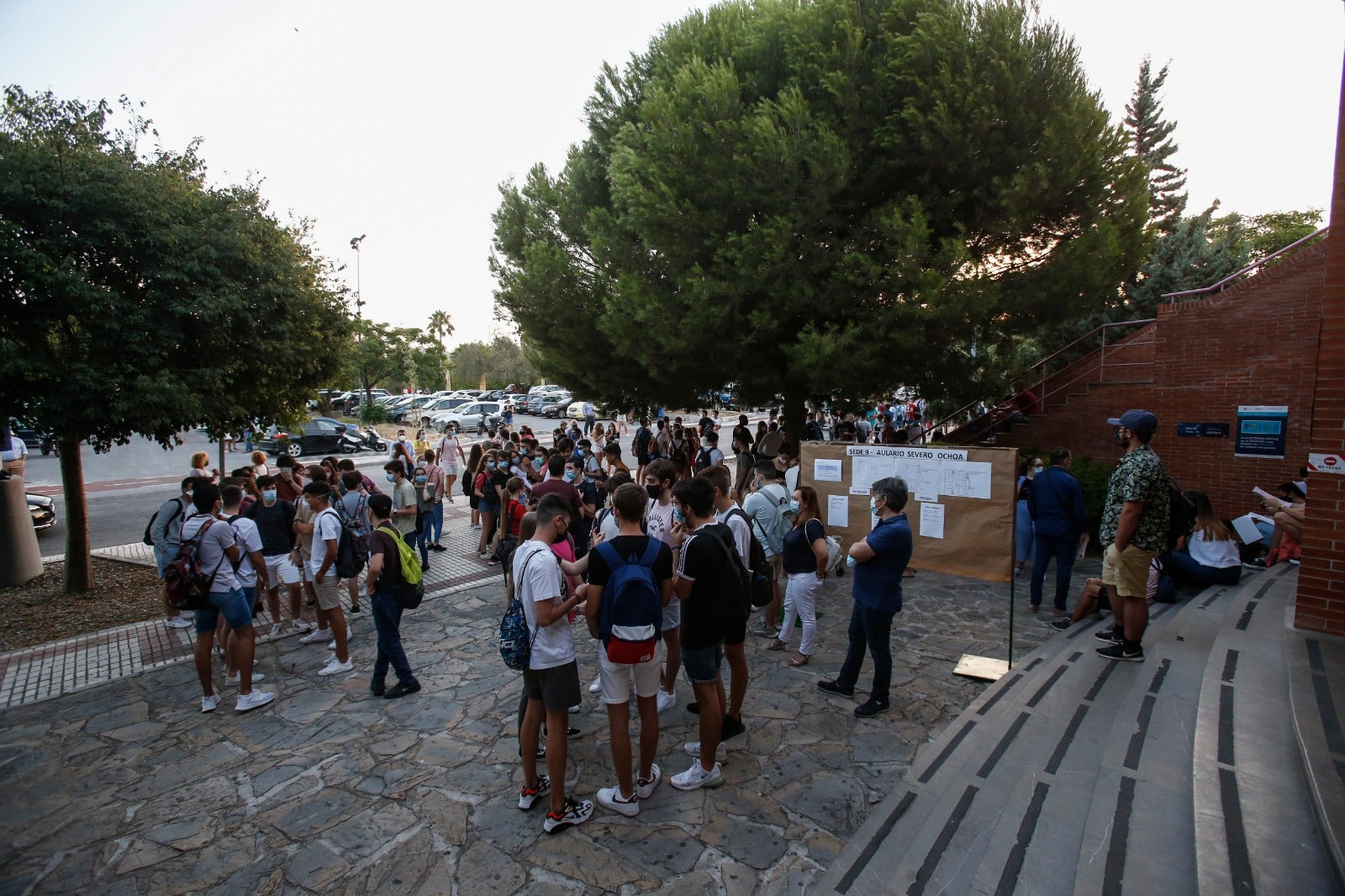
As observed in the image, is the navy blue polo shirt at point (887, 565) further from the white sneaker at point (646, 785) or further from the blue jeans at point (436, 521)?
the blue jeans at point (436, 521)

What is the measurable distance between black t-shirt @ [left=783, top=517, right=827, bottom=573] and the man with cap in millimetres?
2341

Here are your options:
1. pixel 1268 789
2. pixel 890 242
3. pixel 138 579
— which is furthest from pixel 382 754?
pixel 890 242

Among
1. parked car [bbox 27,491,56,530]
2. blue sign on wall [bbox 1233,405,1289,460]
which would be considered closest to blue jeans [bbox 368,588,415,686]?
blue sign on wall [bbox 1233,405,1289,460]

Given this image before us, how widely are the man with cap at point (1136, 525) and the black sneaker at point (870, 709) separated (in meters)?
2.08

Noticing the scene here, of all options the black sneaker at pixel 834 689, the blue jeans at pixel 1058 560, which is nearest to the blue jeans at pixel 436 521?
the black sneaker at pixel 834 689

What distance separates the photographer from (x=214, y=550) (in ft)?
17.7

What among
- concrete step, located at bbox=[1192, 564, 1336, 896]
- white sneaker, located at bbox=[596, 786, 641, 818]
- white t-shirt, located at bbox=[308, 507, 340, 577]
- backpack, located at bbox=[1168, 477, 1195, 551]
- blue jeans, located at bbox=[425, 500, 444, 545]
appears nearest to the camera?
concrete step, located at bbox=[1192, 564, 1336, 896]

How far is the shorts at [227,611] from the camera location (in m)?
5.41

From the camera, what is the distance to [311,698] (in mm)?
5723

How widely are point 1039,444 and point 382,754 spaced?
1311 cm

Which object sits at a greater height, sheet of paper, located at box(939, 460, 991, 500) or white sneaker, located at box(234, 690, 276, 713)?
sheet of paper, located at box(939, 460, 991, 500)

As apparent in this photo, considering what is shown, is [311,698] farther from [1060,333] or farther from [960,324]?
[1060,333]

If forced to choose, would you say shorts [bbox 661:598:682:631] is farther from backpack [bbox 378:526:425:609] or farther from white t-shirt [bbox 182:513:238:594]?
white t-shirt [bbox 182:513:238:594]

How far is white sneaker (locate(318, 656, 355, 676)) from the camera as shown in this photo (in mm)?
6211
